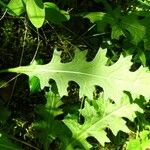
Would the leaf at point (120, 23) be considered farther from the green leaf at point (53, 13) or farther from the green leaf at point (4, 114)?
the green leaf at point (4, 114)

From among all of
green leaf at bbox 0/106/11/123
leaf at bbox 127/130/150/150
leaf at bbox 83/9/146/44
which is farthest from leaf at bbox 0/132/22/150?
leaf at bbox 127/130/150/150

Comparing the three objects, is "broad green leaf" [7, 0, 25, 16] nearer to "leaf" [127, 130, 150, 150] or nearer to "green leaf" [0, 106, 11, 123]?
"green leaf" [0, 106, 11, 123]

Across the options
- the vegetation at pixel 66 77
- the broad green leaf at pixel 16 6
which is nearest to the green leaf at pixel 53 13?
the vegetation at pixel 66 77

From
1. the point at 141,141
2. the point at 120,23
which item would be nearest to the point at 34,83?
the point at 120,23

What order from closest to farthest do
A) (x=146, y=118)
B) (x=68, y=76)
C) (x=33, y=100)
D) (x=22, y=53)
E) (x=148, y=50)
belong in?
(x=68, y=76)
(x=22, y=53)
(x=33, y=100)
(x=148, y=50)
(x=146, y=118)

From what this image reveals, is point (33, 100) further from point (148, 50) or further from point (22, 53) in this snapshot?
point (148, 50)

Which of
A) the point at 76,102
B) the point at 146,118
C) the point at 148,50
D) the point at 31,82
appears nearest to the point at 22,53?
the point at 31,82

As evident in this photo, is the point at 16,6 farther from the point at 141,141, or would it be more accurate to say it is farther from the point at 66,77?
the point at 141,141
